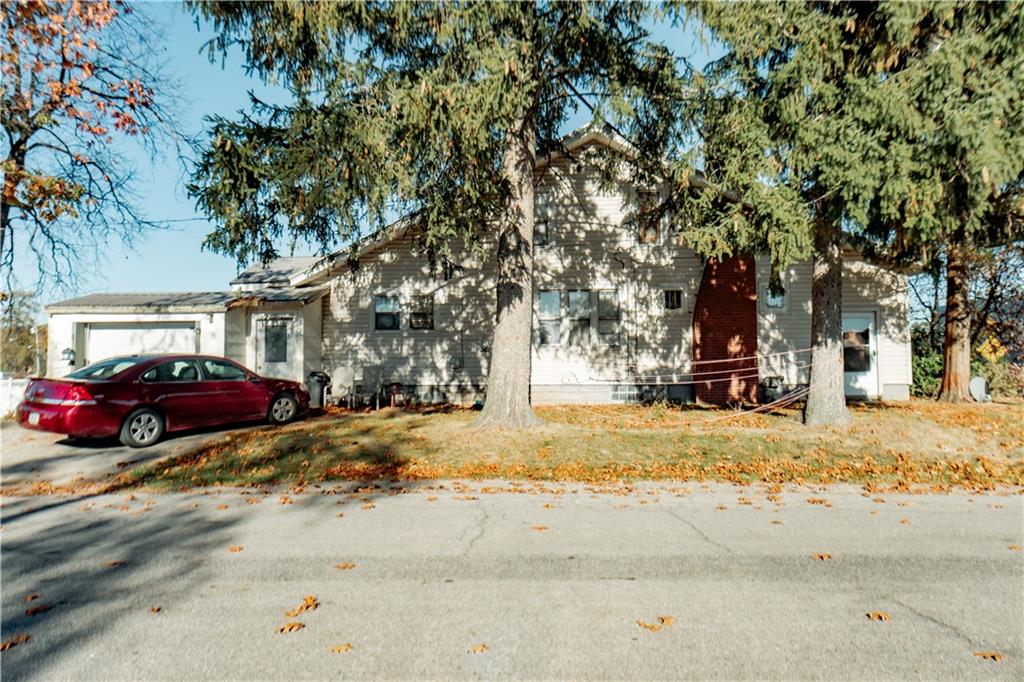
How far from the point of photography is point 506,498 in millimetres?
7547

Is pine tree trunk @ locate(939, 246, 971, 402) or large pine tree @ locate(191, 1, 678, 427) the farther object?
pine tree trunk @ locate(939, 246, 971, 402)

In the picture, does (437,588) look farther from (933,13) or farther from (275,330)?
(275,330)

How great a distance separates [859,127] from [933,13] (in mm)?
2157

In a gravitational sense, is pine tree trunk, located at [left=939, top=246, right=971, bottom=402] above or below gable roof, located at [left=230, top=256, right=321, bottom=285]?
below

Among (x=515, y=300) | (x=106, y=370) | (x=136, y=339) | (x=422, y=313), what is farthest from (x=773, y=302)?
(x=136, y=339)

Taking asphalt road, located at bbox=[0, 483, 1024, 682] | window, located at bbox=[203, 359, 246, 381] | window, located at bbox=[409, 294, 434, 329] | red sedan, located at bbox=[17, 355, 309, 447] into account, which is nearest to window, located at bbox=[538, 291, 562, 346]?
window, located at bbox=[409, 294, 434, 329]

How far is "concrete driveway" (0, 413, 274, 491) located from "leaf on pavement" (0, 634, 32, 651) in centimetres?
590

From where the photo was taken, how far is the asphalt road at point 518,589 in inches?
138

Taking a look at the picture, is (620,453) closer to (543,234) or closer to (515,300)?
(515,300)

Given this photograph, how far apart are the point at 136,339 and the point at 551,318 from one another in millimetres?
12192

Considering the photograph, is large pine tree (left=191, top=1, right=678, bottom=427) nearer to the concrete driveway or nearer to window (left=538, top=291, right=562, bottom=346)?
the concrete driveway

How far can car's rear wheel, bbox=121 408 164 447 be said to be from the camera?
10.5 metres

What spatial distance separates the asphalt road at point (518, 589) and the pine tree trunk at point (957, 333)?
43.1 feet

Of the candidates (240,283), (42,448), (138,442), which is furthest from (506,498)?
(240,283)
